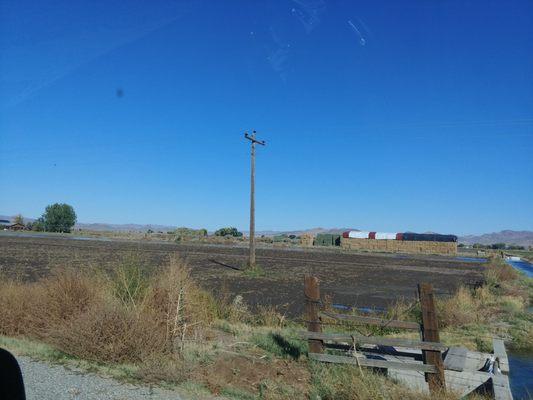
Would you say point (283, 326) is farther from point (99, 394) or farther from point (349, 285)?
point (349, 285)

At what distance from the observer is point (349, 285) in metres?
30.5

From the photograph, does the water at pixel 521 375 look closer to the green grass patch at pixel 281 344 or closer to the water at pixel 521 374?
the water at pixel 521 374

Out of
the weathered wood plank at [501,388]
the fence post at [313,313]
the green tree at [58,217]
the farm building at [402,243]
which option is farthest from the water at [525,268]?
the green tree at [58,217]

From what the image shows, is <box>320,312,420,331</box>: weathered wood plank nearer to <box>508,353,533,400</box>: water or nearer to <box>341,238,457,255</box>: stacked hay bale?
<box>508,353,533,400</box>: water

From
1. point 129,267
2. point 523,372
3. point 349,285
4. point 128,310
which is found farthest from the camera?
point 349,285

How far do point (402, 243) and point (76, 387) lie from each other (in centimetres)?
11037

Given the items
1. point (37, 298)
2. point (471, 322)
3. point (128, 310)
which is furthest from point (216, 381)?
point (471, 322)

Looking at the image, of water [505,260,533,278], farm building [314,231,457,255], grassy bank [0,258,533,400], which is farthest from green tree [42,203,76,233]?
grassy bank [0,258,533,400]

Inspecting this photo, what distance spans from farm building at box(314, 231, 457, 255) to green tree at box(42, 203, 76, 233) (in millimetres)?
81690

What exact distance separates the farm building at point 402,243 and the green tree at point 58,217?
81.7m

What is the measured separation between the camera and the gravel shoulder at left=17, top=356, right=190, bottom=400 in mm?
6836

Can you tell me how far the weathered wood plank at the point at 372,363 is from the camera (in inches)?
329

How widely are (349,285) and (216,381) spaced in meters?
23.4

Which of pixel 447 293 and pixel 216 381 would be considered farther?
pixel 447 293
